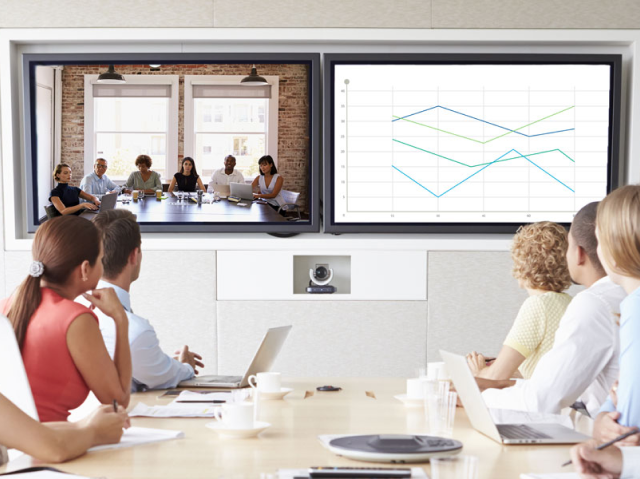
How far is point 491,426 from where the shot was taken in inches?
Result: 70.2

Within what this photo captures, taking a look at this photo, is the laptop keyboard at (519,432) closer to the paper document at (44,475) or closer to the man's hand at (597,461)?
the man's hand at (597,461)

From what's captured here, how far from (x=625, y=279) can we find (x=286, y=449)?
79cm

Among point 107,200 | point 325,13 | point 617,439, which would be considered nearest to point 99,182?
point 107,200

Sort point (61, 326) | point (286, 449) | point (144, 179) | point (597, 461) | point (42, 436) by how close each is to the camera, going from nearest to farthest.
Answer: point (597, 461)
point (42, 436)
point (286, 449)
point (61, 326)
point (144, 179)

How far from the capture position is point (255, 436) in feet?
6.00

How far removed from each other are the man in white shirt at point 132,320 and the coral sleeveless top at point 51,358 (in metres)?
0.42

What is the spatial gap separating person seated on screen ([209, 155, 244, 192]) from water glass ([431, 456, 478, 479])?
341 centimetres

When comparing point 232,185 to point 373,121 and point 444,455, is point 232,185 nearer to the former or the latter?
point 373,121

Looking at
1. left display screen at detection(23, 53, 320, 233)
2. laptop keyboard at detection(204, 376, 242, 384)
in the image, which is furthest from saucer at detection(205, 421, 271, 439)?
left display screen at detection(23, 53, 320, 233)

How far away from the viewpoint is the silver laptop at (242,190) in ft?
15.0

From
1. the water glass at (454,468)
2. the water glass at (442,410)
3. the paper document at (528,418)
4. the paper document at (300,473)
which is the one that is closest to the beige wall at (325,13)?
the paper document at (528,418)

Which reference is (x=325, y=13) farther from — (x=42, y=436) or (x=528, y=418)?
(x=42, y=436)


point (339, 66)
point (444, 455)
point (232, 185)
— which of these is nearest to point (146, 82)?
point (232, 185)

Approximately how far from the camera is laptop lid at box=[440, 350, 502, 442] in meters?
1.75
